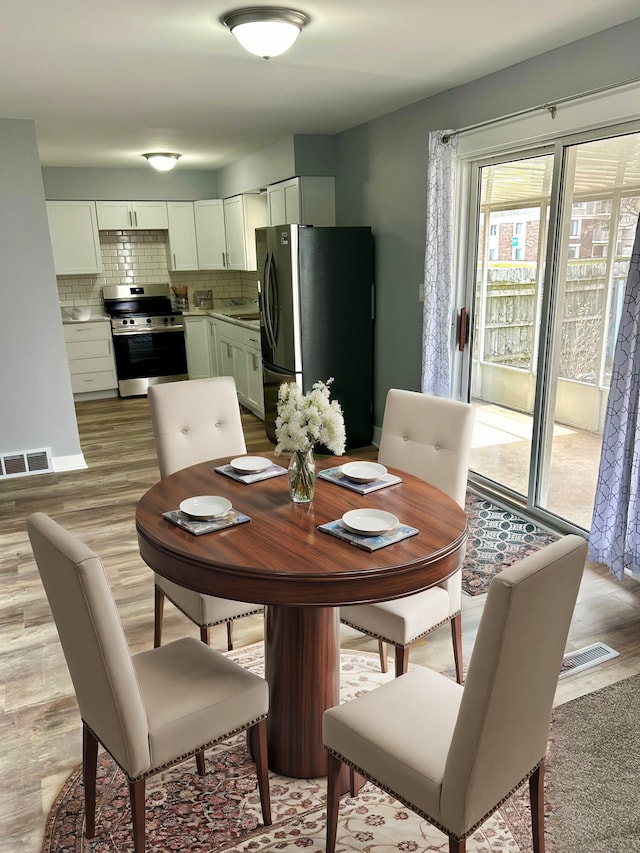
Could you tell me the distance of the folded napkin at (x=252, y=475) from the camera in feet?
7.61

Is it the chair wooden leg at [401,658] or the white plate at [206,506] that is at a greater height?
the white plate at [206,506]

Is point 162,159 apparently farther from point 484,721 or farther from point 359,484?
point 484,721

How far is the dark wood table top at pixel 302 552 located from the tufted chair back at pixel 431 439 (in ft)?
1.16

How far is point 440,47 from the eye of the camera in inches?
128

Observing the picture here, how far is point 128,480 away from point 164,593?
2.57m

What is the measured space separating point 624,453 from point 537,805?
1877mm

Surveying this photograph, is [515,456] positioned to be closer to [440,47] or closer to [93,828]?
[440,47]

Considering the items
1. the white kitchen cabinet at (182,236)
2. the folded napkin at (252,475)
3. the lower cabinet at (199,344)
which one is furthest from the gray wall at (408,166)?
the white kitchen cabinet at (182,236)

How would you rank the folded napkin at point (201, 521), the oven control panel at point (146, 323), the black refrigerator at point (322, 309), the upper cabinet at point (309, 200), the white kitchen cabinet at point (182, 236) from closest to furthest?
the folded napkin at point (201, 521) < the black refrigerator at point (322, 309) < the upper cabinet at point (309, 200) < the oven control panel at point (146, 323) < the white kitchen cabinet at point (182, 236)

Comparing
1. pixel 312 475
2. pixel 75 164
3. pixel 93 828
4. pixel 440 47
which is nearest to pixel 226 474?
pixel 312 475

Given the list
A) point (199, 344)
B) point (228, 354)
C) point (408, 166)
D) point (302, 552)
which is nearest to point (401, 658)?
point (302, 552)

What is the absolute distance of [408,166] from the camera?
15.3 ft

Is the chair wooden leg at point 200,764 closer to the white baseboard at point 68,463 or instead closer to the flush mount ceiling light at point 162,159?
the white baseboard at point 68,463

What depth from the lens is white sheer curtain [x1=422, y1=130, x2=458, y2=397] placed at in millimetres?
4156
